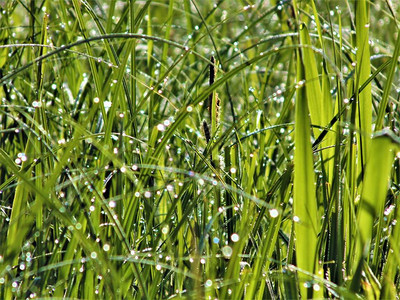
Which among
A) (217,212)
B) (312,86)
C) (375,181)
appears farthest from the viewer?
(312,86)

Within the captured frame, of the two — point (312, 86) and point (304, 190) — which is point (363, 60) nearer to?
point (312, 86)

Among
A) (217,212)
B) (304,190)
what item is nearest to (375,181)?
(304,190)

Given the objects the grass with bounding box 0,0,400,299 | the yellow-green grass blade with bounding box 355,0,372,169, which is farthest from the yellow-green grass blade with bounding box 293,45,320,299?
the yellow-green grass blade with bounding box 355,0,372,169

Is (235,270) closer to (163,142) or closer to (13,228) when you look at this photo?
(163,142)

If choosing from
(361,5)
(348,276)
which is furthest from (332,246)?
(361,5)

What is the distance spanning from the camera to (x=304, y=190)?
31.2 inches

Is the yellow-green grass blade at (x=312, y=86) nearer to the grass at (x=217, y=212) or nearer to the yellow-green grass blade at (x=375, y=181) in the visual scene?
the grass at (x=217, y=212)

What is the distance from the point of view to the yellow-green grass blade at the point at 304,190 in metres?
0.79

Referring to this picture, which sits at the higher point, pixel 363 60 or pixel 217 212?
pixel 363 60

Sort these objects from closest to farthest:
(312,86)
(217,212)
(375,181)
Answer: (375,181) → (217,212) → (312,86)

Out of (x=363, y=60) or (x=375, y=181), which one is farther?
(x=363, y=60)

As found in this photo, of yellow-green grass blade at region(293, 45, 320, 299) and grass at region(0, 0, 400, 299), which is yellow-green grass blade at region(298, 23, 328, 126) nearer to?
grass at region(0, 0, 400, 299)

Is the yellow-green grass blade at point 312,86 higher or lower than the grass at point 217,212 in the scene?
higher

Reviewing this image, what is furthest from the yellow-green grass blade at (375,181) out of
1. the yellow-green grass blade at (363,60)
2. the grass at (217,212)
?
the yellow-green grass blade at (363,60)
